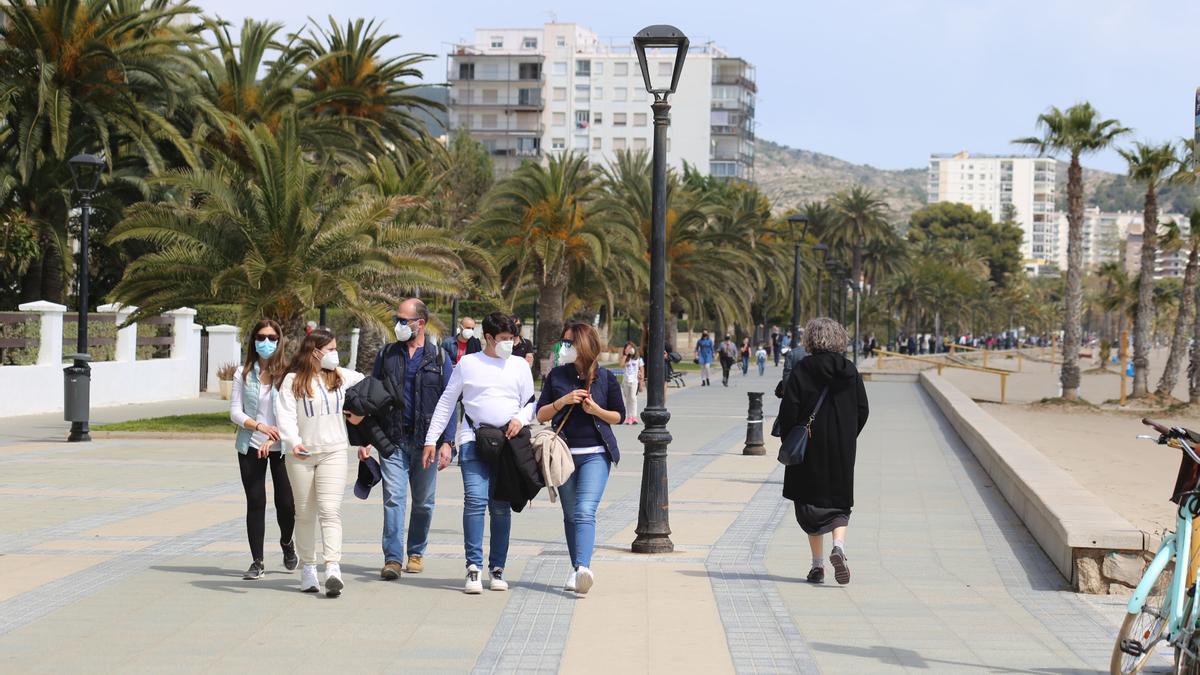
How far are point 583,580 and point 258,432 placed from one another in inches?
83.7

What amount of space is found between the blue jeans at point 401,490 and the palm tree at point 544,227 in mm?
28073

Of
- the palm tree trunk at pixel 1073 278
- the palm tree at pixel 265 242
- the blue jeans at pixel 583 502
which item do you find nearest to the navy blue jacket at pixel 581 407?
the blue jeans at pixel 583 502

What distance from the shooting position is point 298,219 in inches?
888

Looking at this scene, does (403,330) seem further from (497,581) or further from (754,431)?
(754,431)

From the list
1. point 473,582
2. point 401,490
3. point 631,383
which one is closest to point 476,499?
→ point 473,582

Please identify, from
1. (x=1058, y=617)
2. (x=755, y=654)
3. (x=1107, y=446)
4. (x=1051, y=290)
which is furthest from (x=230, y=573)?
(x=1051, y=290)

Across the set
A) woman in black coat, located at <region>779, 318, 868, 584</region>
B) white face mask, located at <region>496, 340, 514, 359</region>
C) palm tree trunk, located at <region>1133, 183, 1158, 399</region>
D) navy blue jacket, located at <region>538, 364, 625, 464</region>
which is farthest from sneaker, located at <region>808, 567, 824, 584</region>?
palm tree trunk, located at <region>1133, 183, 1158, 399</region>

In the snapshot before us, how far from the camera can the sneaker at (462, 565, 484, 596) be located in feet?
27.6

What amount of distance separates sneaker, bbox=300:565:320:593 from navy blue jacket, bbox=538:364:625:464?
5.24ft

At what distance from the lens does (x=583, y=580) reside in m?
8.26

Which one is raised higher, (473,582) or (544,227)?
(544,227)

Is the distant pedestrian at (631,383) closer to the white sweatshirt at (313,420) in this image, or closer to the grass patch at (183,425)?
the grass patch at (183,425)

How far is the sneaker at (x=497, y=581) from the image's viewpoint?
28.0ft

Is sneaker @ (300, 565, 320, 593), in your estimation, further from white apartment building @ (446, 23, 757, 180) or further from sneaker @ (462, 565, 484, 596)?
white apartment building @ (446, 23, 757, 180)
